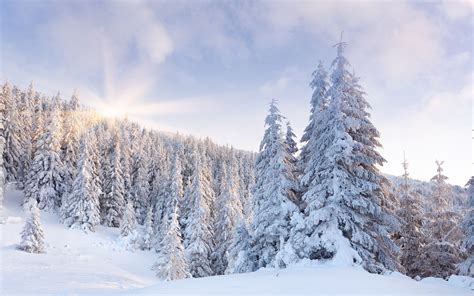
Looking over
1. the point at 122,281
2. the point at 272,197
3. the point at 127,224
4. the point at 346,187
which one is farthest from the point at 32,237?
the point at 346,187

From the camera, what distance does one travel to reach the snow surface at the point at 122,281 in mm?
10492

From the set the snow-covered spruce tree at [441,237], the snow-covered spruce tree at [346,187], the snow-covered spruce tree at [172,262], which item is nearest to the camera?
the snow-covered spruce tree at [346,187]

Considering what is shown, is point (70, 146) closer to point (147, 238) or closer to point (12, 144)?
point (12, 144)

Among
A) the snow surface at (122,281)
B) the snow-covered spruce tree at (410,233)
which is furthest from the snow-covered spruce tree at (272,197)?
the snow-covered spruce tree at (410,233)

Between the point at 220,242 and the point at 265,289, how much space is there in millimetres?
40090

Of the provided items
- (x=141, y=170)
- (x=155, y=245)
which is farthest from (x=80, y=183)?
(x=141, y=170)

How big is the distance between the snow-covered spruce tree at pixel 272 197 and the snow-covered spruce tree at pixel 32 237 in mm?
23692

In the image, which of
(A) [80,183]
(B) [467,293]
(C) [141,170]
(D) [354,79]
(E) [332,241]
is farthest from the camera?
(C) [141,170]

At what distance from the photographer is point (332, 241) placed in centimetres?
1606

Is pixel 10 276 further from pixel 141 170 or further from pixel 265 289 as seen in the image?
pixel 141 170

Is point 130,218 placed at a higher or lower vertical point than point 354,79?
lower

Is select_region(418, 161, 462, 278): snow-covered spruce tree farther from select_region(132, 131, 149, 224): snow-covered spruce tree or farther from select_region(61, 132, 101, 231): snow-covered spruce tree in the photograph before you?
select_region(132, 131, 149, 224): snow-covered spruce tree

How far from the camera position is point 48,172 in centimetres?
4947

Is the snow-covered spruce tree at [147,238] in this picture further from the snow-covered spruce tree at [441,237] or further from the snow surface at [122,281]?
the snow-covered spruce tree at [441,237]
